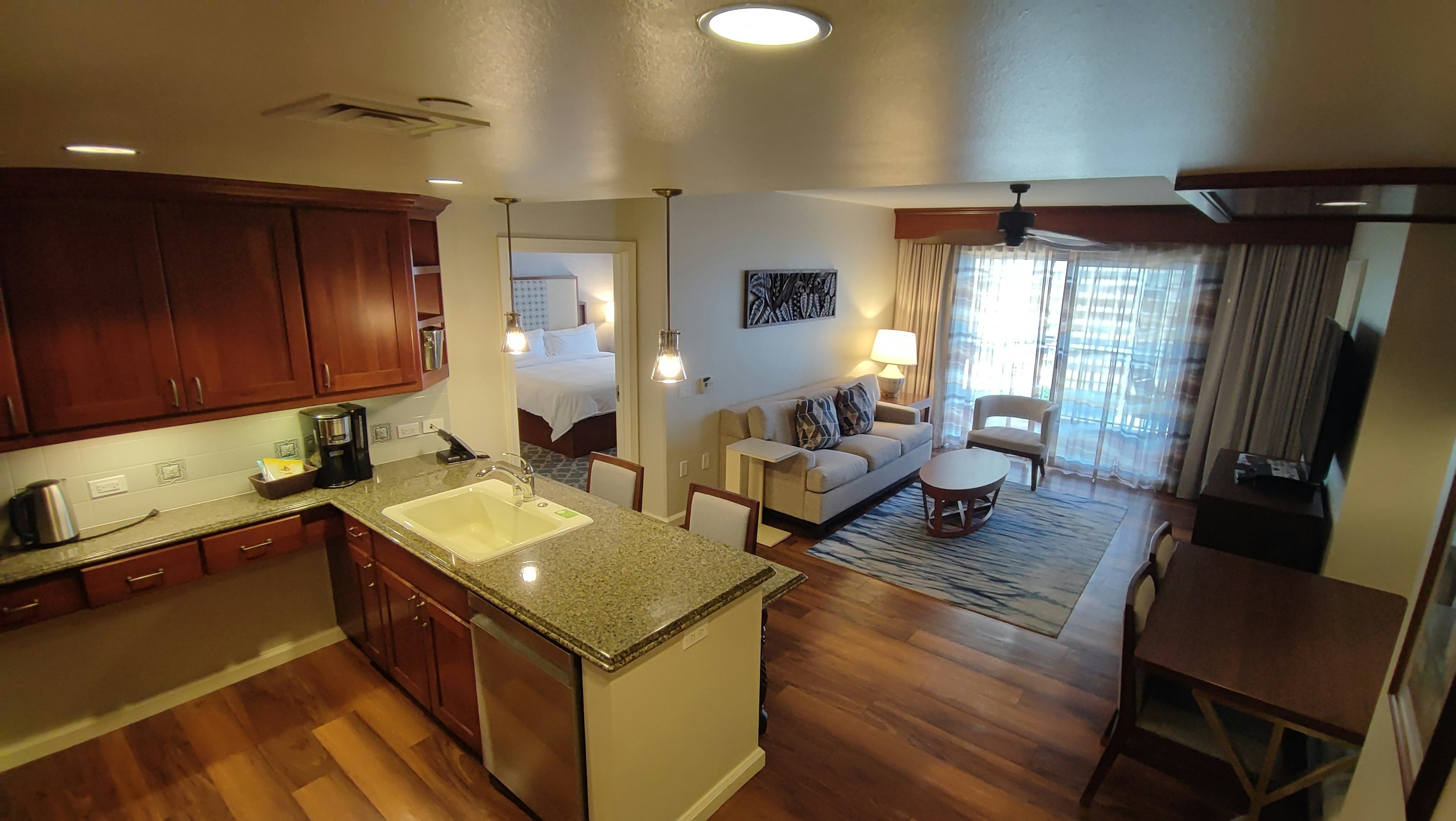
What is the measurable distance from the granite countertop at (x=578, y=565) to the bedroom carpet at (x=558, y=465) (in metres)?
2.31

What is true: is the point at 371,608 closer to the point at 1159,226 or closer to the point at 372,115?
the point at 372,115

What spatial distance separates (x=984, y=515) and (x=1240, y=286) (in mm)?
2674

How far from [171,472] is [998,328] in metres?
6.24

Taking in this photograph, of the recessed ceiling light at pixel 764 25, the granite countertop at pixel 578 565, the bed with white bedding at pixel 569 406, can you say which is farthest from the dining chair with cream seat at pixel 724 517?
the bed with white bedding at pixel 569 406

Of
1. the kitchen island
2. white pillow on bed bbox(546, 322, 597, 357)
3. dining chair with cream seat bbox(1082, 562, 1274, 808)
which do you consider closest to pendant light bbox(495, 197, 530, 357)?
the kitchen island

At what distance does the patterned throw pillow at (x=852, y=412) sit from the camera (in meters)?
5.65

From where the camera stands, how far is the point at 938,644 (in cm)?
346

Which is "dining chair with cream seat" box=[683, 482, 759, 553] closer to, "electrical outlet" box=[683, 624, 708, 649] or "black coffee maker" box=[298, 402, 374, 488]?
"electrical outlet" box=[683, 624, 708, 649]

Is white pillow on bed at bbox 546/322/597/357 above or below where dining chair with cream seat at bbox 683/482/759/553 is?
above

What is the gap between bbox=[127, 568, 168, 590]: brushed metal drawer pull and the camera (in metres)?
2.49

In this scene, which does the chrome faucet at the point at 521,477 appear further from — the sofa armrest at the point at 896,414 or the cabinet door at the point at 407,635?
the sofa armrest at the point at 896,414

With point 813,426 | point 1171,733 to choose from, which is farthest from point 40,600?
point 813,426

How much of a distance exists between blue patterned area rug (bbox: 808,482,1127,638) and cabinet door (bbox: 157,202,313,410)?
3249 millimetres

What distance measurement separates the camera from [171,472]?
284 cm
